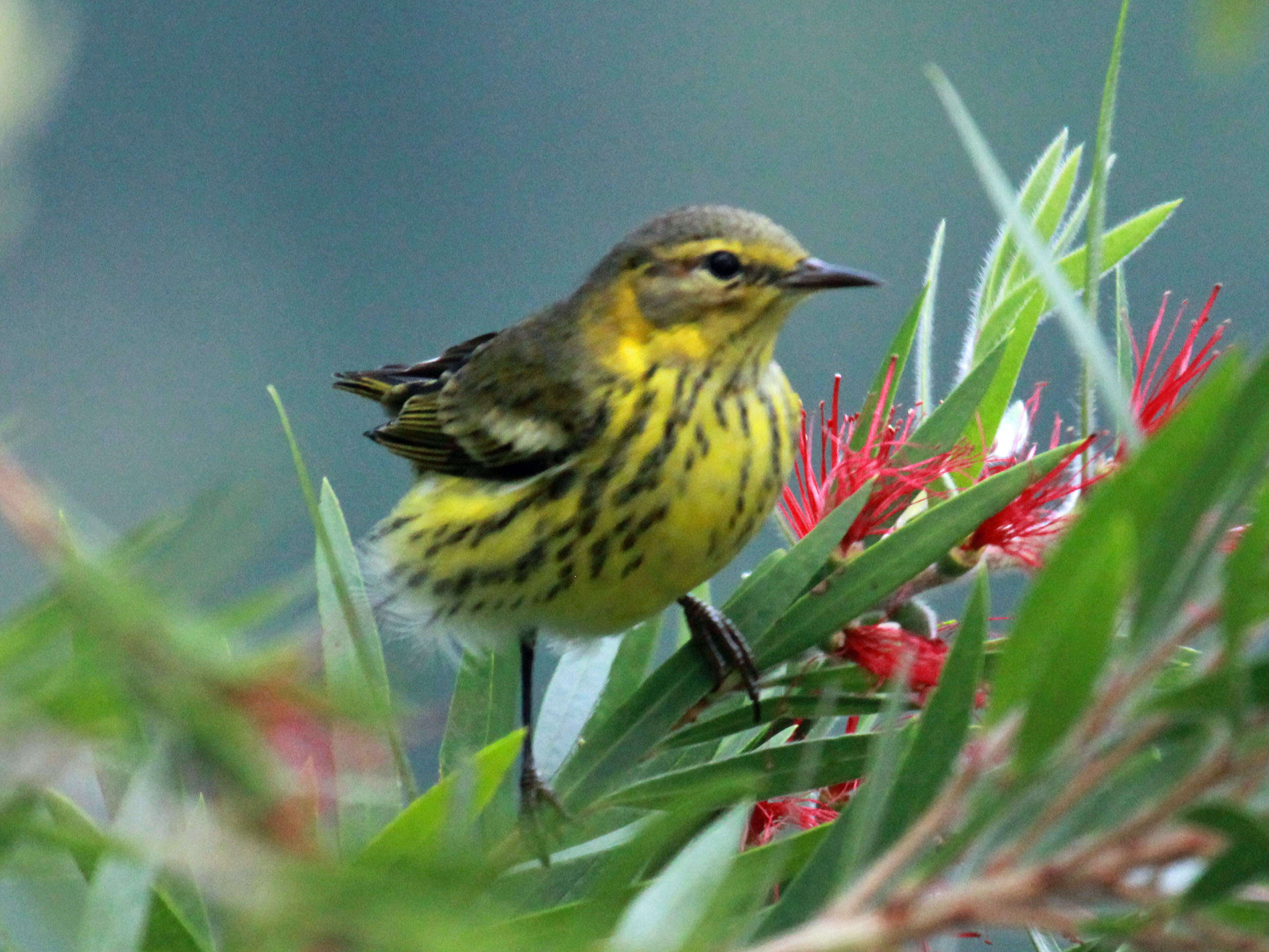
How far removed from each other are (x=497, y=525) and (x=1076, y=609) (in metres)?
0.86

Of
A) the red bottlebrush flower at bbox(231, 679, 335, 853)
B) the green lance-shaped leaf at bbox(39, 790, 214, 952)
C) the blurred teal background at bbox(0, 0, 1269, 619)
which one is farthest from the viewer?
the blurred teal background at bbox(0, 0, 1269, 619)

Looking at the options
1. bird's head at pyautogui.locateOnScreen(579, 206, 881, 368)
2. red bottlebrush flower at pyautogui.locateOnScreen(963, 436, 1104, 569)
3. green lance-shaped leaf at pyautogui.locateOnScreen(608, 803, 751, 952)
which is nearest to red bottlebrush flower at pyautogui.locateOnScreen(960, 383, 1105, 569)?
red bottlebrush flower at pyautogui.locateOnScreen(963, 436, 1104, 569)

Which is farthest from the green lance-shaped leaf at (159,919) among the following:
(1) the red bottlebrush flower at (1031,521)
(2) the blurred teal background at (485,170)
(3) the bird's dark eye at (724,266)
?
(2) the blurred teal background at (485,170)

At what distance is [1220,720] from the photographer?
245 mm

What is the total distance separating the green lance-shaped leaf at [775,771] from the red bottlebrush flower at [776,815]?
7 centimetres

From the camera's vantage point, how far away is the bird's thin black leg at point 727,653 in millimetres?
595

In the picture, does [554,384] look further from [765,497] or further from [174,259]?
[174,259]

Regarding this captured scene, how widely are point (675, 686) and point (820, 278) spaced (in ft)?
1.77

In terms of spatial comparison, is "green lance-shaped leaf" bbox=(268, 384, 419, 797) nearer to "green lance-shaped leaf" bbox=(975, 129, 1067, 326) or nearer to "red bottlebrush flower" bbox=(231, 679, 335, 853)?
"red bottlebrush flower" bbox=(231, 679, 335, 853)

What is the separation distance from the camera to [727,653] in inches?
25.4

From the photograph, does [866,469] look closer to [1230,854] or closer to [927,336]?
[927,336]

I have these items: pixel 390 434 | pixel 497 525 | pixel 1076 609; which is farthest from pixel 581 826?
pixel 390 434

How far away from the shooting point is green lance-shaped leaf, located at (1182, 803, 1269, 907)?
22 centimetres

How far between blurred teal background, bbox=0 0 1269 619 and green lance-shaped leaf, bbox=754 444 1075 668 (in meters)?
7.56
